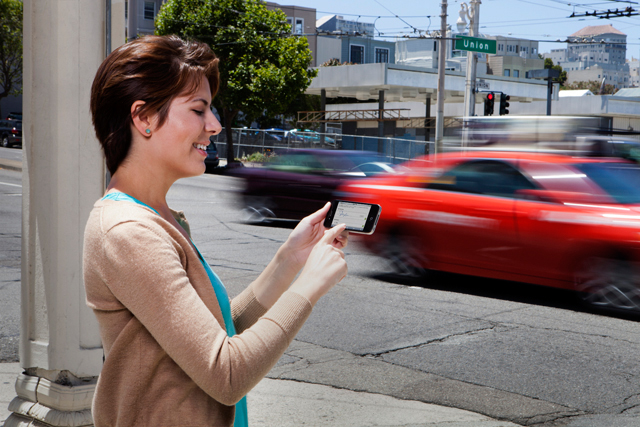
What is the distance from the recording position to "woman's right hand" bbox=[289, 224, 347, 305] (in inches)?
61.2

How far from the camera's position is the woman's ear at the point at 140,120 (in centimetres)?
156

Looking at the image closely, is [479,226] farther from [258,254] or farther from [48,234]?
[48,234]

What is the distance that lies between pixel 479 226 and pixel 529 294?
3.39 ft

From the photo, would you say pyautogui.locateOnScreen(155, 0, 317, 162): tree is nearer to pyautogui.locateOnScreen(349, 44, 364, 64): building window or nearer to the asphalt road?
the asphalt road

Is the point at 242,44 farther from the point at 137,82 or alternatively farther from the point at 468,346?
the point at 137,82

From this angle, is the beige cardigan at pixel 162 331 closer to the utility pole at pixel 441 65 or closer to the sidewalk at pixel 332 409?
the sidewalk at pixel 332 409

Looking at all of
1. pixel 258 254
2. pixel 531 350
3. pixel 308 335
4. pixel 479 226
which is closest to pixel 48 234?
pixel 308 335

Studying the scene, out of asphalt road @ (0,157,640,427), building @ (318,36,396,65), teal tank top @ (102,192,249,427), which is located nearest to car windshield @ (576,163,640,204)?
asphalt road @ (0,157,640,427)

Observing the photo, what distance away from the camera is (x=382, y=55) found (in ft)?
259

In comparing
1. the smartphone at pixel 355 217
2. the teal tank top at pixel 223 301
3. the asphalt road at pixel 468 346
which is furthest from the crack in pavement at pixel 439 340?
the teal tank top at pixel 223 301

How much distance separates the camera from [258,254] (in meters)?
9.82

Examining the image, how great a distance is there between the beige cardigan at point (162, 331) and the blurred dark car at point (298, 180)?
32.7ft

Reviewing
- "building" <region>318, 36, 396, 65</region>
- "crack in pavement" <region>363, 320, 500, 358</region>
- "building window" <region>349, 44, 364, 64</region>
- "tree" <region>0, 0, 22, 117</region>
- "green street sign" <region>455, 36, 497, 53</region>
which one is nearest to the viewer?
"crack in pavement" <region>363, 320, 500, 358</region>

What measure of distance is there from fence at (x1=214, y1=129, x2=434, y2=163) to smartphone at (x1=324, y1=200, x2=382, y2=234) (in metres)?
30.0
